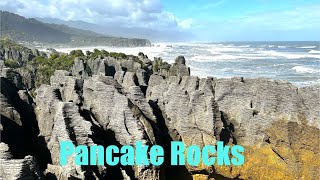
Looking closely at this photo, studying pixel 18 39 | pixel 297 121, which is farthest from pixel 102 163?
pixel 18 39

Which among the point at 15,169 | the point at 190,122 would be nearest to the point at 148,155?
the point at 190,122

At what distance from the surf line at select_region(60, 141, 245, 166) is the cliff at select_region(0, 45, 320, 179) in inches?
6.7

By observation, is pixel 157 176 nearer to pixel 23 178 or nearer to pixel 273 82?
pixel 23 178

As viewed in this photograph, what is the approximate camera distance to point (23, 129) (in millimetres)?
11500

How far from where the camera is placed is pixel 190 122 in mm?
12547

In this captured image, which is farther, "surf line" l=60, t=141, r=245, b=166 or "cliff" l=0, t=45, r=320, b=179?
"cliff" l=0, t=45, r=320, b=179

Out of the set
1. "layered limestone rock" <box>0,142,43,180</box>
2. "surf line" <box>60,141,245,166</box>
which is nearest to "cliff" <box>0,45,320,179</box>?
"surf line" <box>60,141,245,166</box>

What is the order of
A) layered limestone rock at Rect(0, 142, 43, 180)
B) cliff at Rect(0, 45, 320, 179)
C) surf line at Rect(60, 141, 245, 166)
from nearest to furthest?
layered limestone rock at Rect(0, 142, 43, 180)
surf line at Rect(60, 141, 245, 166)
cliff at Rect(0, 45, 320, 179)

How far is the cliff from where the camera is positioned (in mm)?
10875

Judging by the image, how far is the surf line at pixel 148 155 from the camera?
9289 mm

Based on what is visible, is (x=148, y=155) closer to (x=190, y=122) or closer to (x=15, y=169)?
(x=190, y=122)

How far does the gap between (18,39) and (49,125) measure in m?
161

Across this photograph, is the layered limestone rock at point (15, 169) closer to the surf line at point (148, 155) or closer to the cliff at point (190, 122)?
the surf line at point (148, 155)

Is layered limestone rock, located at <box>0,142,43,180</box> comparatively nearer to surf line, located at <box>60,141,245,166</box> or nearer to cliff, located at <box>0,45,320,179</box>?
surf line, located at <box>60,141,245,166</box>
